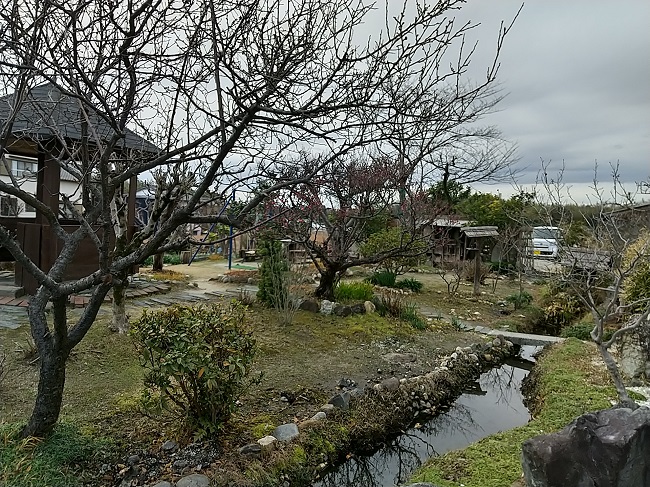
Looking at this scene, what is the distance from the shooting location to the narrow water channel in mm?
3648

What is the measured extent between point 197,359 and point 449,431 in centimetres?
280

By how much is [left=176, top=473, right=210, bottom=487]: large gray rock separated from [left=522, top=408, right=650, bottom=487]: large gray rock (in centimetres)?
184

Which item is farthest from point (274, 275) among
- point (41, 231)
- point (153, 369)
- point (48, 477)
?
point (48, 477)

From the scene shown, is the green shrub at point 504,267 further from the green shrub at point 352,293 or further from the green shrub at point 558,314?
the green shrub at point 352,293

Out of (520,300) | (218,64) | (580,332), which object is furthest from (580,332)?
(218,64)

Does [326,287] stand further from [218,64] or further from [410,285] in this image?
[218,64]

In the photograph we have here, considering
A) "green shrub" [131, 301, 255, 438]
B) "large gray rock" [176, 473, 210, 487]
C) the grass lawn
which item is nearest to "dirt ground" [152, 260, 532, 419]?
the grass lawn

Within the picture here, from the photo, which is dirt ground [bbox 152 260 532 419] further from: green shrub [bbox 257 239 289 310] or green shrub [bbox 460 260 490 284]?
green shrub [bbox 460 260 490 284]

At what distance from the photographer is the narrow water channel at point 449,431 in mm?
3648

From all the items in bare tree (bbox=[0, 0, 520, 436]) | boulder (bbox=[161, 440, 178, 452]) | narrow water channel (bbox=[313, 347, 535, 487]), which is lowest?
narrow water channel (bbox=[313, 347, 535, 487])

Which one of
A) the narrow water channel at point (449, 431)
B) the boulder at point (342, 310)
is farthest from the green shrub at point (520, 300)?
the boulder at point (342, 310)

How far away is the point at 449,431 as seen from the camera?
176 inches

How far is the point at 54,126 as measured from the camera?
2.86m

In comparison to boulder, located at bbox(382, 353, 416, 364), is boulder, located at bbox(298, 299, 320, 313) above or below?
above
